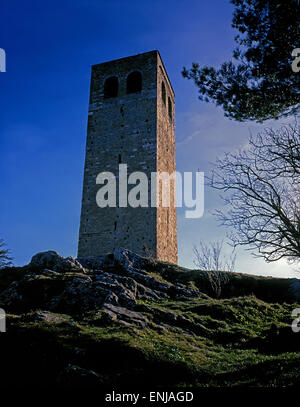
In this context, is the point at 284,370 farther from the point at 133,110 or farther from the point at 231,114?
the point at 133,110

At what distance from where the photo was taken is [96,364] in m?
5.93

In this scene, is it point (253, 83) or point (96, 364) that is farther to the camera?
point (253, 83)

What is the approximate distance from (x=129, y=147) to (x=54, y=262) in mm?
9531

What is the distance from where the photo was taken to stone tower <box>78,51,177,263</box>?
715 inches

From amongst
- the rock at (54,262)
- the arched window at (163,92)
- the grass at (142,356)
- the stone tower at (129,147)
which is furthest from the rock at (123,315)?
the arched window at (163,92)

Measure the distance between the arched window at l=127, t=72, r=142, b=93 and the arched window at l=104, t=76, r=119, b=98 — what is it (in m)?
0.83

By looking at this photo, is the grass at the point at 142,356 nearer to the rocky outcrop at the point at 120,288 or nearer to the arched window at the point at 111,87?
the rocky outcrop at the point at 120,288

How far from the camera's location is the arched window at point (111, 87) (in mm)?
21688

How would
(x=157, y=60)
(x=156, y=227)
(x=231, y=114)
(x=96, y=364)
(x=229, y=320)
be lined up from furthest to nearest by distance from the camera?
(x=157, y=60) → (x=156, y=227) → (x=229, y=320) → (x=231, y=114) → (x=96, y=364)

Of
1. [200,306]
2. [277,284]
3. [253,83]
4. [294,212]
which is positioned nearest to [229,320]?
[200,306]

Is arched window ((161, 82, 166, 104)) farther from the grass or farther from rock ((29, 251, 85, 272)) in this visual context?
the grass

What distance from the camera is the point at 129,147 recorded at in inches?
776

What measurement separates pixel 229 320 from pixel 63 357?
6238mm

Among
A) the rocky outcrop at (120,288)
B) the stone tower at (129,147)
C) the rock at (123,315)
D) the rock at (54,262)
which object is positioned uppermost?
the stone tower at (129,147)
